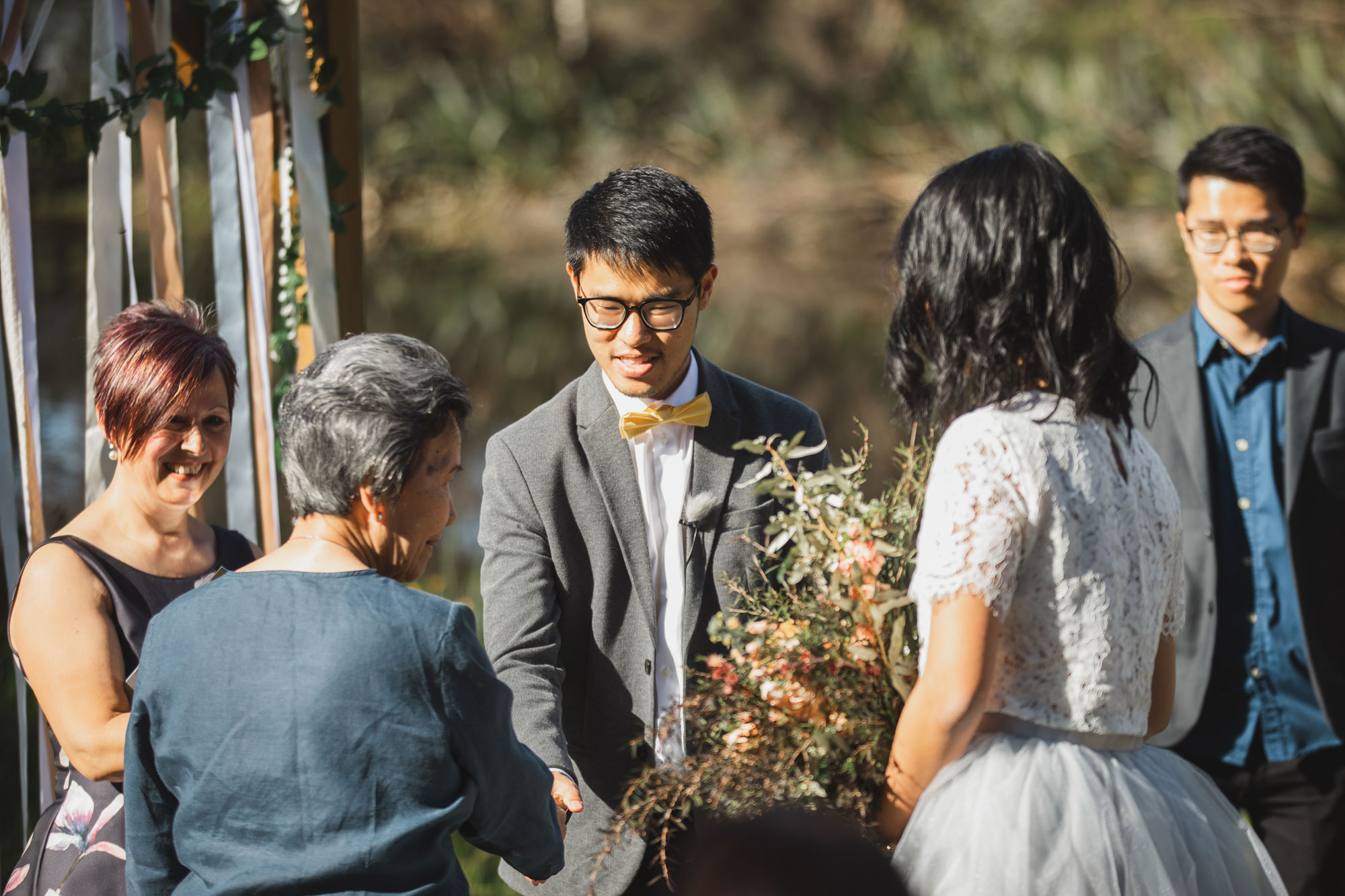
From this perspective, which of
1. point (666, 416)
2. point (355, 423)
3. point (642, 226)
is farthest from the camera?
point (666, 416)

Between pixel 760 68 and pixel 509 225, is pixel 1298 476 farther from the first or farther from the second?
pixel 760 68

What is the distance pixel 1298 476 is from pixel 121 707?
8.07 ft

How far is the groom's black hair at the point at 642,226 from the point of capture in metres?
2.17

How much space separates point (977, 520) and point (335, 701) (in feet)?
2.64

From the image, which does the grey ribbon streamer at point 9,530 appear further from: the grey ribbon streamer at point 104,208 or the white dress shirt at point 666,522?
the white dress shirt at point 666,522

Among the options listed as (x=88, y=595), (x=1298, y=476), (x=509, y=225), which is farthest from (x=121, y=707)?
(x=509, y=225)

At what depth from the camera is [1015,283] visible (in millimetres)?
1609

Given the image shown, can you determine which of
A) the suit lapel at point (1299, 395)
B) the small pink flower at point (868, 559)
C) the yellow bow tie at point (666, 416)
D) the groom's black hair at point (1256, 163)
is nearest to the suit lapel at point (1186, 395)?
the suit lapel at point (1299, 395)

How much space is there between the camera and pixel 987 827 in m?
1.60

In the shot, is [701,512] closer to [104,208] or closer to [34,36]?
[104,208]

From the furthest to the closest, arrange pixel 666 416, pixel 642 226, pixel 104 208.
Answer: pixel 104 208, pixel 666 416, pixel 642 226

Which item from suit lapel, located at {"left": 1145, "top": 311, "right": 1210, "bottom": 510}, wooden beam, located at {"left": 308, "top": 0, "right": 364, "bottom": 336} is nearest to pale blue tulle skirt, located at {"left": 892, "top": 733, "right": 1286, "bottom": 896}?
suit lapel, located at {"left": 1145, "top": 311, "right": 1210, "bottom": 510}

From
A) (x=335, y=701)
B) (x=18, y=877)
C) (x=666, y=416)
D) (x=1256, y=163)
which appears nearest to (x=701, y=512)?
(x=666, y=416)

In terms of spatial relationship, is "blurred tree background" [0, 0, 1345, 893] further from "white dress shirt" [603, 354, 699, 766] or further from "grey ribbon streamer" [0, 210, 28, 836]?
"white dress shirt" [603, 354, 699, 766]
